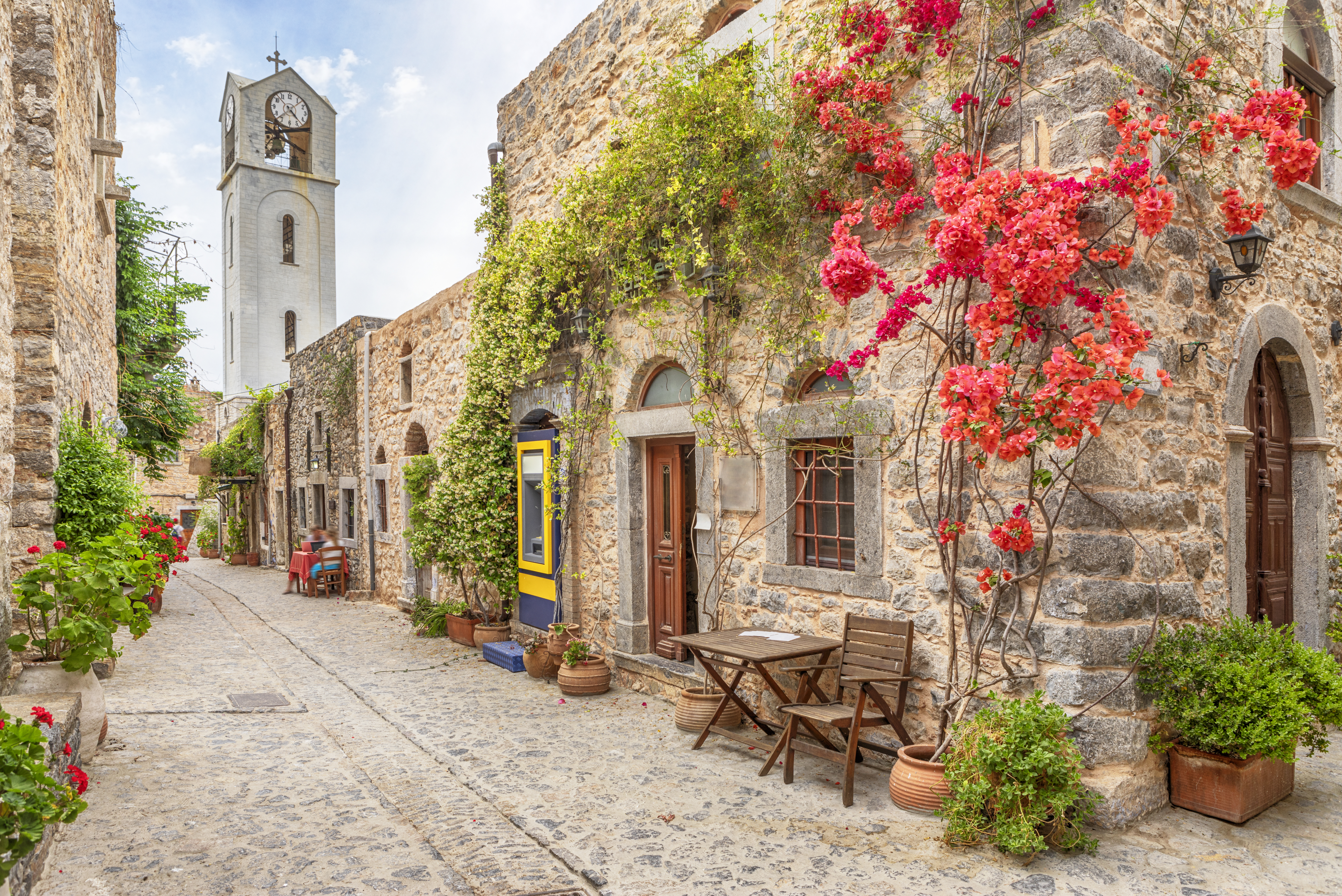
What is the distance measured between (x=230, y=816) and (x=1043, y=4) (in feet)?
17.7

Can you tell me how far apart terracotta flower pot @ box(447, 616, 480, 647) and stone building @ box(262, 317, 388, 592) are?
14.4ft

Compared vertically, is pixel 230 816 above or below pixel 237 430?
below

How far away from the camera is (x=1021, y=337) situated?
12.4 feet

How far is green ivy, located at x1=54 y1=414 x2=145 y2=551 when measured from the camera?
5.82 metres

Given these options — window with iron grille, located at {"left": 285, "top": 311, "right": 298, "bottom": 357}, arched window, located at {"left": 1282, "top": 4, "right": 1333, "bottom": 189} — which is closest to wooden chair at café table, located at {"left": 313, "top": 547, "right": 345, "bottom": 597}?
arched window, located at {"left": 1282, "top": 4, "right": 1333, "bottom": 189}

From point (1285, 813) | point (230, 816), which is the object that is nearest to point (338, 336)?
point (230, 816)

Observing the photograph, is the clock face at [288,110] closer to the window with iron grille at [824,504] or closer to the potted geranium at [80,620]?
the potted geranium at [80,620]

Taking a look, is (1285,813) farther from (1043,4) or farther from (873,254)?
(1043,4)

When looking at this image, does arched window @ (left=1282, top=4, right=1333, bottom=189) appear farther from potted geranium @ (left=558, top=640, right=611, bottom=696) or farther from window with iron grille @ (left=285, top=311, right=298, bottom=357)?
window with iron grille @ (left=285, top=311, right=298, bottom=357)

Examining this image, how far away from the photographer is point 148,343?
1198 centimetres

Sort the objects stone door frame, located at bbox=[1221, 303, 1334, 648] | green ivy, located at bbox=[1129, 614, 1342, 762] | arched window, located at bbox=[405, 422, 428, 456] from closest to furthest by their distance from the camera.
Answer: green ivy, located at bbox=[1129, 614, 1342, 762] < stone door frame, located at bbox=[1221, 303, 1334, 648] < arched window, located at bbox=[405, 422, 428, 456]

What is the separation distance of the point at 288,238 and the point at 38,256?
2135cm

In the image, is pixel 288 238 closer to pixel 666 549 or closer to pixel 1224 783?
pixel 666 549

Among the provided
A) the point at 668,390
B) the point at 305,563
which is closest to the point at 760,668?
the point at 668,390
